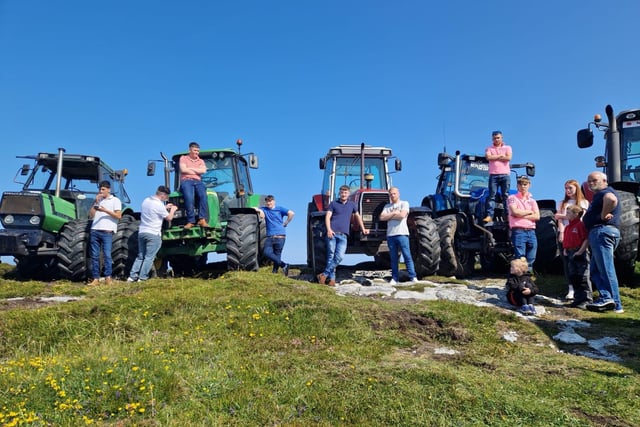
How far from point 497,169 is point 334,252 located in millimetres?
3182

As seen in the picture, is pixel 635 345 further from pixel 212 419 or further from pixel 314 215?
pixel 314 215

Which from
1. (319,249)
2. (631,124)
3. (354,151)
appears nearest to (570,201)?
(631,124)

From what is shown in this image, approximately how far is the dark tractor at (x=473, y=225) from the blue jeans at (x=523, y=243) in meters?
1.85

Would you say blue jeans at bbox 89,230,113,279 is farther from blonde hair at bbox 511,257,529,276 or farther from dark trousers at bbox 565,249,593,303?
dark trousers at bbox 565,249,593,303

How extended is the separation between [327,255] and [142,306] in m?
3.82

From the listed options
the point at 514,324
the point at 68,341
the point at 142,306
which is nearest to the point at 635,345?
the point at 514,324

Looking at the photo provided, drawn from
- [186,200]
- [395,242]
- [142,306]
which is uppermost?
[186,200]

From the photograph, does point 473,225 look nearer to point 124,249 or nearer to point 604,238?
point 604,238

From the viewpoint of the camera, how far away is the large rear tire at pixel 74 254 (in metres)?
8.73

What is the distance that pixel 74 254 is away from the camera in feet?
28.7

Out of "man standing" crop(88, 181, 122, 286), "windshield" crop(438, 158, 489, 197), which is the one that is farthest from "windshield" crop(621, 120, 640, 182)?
"man standing" crop(88, 181, 122, 286)

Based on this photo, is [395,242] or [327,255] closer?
[395,242]

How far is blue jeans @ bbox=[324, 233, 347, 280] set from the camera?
8.11 meters

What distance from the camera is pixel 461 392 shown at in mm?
3271
